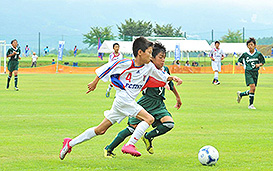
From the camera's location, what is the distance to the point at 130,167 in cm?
602

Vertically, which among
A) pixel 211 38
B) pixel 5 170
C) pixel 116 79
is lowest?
pixel 5 170

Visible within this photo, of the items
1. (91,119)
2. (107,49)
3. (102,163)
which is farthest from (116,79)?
(107,49)

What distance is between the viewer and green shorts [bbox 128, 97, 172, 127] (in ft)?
22.1

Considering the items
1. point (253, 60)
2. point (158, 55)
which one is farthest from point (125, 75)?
point (253, 60)

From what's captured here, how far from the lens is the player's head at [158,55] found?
6766mm

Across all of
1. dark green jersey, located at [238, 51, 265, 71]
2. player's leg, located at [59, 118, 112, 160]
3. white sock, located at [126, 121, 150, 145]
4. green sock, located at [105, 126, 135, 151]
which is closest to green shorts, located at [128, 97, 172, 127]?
green sock, located at [105, 126, 135, 151]

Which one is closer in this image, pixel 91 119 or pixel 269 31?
pixel 91 119

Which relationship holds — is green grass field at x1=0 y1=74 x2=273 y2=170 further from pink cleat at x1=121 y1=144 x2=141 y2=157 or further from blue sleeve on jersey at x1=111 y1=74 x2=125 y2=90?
blue sleeve on jersey at x1=111 y1=74 x2=125 y2=90

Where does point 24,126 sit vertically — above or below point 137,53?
below

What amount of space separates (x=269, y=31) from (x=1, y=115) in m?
79.3

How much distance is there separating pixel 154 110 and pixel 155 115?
79 millimetres

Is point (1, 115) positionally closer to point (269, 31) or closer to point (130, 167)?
point (130, 167)

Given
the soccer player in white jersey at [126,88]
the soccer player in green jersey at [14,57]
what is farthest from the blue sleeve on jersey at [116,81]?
the soccer player in green jersey at [14,57]

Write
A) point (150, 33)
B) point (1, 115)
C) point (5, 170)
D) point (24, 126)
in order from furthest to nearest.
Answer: point (150, 33)
point (1, 115)
point (24, 126)
point (5, 170)
